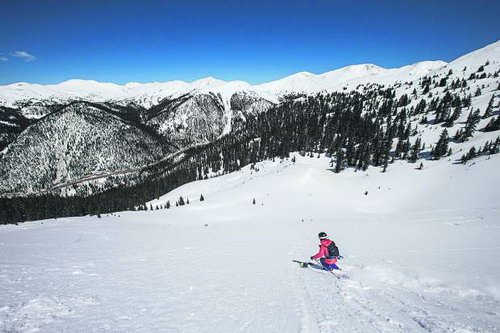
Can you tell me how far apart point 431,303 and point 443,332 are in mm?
2372

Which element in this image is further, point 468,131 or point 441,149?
point 468,131

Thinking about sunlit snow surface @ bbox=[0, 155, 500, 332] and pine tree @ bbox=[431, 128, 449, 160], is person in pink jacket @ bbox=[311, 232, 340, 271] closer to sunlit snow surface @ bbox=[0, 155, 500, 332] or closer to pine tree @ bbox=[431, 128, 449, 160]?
sunlit snow surface @ bbox=[0, 155, 500, 332]

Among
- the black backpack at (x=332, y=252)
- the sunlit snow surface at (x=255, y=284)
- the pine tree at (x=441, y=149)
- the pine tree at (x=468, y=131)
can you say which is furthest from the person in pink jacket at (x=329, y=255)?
the pine tree at (x=468, y=131)

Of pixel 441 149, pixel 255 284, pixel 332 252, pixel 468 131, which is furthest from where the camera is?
pixel 468 131

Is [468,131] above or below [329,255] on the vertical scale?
above

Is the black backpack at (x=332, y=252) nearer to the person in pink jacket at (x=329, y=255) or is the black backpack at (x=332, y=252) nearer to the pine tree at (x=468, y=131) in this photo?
the person in pink jacket at (x=329, y=255)

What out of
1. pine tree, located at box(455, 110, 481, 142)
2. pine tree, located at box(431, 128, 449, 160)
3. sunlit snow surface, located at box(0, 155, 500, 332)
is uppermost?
pine tree, located at box(455, 110, 481, 142)

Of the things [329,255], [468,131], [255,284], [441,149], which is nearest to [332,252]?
[329,255]

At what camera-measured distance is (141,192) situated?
473ft

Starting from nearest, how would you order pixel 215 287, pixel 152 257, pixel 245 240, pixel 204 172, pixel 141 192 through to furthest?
pixel 215 287 < pixel 152 257 < pixel 245 240 < pixel 141 192 < pixel 204 172

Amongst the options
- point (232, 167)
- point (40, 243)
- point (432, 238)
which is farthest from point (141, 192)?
point (432, 238)

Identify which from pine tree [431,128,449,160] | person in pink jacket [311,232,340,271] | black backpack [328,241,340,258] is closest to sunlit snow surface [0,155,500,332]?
person in pink jacket [311,232,340,271]

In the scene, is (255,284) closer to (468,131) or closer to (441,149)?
(441,149)

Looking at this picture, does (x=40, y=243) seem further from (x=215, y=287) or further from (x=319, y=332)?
(x=319, y=332)
